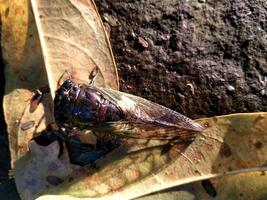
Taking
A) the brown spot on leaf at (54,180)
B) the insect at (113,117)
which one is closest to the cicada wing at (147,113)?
the insect at (113,117)

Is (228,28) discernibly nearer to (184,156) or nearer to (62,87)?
(184,156)

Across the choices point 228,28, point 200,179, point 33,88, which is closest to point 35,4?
point 33,88

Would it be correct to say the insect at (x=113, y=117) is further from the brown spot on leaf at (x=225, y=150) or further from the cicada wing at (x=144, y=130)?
the brown spot on leaf at (x=225, y=150)

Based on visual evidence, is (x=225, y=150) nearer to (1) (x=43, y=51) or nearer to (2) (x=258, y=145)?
(2) (x=258, y=145)

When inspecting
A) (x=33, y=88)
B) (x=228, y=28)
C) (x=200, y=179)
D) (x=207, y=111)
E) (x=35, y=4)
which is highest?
(x=35, y=4)

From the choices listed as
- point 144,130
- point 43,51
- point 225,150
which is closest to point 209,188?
point 225,150

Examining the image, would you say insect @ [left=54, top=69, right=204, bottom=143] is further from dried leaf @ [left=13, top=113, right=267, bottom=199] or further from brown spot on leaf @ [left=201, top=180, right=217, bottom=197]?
brown spot on leaf @ [left=201, top=180, right=217, bottom=197]
